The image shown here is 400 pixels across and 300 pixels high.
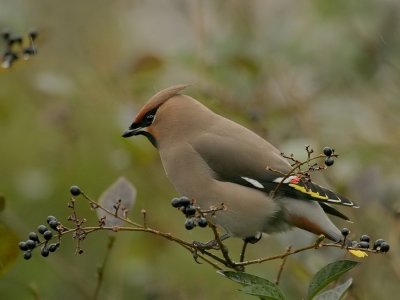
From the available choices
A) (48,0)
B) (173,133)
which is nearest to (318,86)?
(173,133)

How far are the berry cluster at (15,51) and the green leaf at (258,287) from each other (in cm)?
91

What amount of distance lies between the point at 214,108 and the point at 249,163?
107 centimetres

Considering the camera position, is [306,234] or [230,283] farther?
[230,283]

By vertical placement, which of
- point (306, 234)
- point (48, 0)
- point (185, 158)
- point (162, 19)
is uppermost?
point (48, 0)

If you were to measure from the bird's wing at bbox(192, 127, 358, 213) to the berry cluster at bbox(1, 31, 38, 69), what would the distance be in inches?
22.7

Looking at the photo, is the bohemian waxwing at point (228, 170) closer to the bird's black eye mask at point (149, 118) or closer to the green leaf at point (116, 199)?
the bird's black eye mask at point (149, 118)

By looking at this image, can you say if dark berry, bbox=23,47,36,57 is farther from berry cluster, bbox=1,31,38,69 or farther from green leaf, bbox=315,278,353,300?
green leaf, bbox=315,278,353,300

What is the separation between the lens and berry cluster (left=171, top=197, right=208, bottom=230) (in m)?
1.97

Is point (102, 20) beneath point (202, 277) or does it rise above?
above

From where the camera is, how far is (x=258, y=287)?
1905mm

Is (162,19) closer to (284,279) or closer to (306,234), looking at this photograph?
(284,279)

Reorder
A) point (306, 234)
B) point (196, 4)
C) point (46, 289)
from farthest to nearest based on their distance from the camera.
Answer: point (196, 4) < point (46, 289) < point (306, 234)

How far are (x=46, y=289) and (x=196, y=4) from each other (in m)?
1.34

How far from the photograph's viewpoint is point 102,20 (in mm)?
5609
